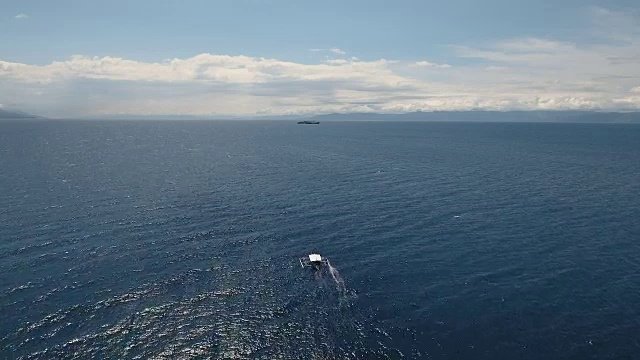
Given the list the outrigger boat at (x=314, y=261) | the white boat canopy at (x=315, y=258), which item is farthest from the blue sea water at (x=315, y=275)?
the white boat canopy at (x=315, y=258)

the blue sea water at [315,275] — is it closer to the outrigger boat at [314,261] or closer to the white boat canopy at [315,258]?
the outrigger boat at [314,261]

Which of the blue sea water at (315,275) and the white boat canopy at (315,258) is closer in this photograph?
the blue sea water at (315,275)

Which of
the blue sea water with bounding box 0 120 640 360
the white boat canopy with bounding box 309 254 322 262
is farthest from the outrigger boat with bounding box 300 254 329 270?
the blue sea water with bounding box 0 120 640 360

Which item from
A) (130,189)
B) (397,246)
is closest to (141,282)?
(397,246)

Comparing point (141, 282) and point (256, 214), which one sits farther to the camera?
point (256, 214)

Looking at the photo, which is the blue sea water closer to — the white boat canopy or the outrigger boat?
the outrigger boat

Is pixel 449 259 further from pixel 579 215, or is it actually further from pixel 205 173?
pixel 205 173

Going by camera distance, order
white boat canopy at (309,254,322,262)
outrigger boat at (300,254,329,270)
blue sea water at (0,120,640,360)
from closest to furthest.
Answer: blue sea water at (0,120,640,360) < outrigger boat at (300,254,329,270) < white boat canopy at (309,254,322,262)
